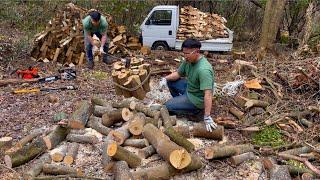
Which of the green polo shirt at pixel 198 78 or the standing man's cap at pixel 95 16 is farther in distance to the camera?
the standing man's cap at pixel 95 16

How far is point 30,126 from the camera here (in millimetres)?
5977

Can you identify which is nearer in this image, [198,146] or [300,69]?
[198,146]

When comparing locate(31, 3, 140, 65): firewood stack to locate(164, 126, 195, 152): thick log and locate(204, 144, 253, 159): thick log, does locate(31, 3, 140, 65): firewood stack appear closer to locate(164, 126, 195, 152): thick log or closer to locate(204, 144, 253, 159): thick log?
locate(164, 126, 195, 152): thick log

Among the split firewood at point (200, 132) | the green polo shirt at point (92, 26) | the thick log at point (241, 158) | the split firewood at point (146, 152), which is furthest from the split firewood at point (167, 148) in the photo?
the green polo shirt at point (92, 26)

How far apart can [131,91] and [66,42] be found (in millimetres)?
3704

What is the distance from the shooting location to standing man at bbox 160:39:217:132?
558cm

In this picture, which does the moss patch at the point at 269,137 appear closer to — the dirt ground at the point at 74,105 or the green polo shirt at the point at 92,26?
the dirt ground at the point at 74,105

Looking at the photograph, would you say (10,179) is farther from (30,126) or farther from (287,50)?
(287,50)

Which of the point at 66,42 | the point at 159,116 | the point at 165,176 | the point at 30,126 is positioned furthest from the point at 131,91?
the point at 66,42

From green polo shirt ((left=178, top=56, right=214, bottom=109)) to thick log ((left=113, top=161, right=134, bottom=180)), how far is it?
63.3 inches

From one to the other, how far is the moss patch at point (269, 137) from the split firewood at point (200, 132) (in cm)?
51

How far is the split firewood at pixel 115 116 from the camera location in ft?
18.9

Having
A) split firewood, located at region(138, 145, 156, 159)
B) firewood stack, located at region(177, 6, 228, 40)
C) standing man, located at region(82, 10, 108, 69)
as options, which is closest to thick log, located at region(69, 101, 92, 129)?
split firewood, located at region(138, 145, 156, 159)

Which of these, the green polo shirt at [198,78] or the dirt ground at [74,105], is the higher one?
the green polo shirt at [198,78]
